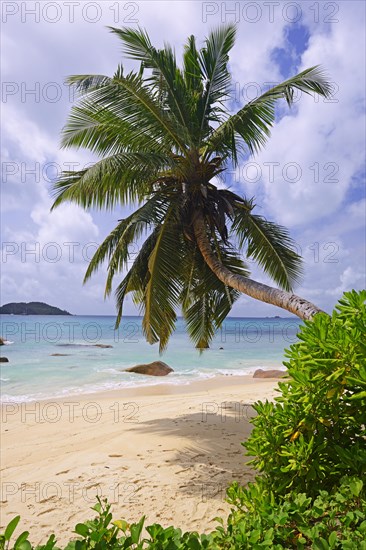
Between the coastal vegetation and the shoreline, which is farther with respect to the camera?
the shoreline

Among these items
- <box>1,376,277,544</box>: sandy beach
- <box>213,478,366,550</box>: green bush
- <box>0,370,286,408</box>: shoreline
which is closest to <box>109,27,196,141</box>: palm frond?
<box>1,376,277,544</box>: sandy beach

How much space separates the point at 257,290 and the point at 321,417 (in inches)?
210

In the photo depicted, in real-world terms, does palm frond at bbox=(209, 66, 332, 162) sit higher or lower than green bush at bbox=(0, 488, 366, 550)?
higher

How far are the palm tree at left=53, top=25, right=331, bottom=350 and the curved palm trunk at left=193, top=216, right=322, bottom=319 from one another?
0.11 feet

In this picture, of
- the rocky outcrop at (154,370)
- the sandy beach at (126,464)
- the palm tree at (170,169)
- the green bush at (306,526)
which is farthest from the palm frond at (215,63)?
the rocky outcrop at (154,370)

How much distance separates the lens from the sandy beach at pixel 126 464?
203 inches

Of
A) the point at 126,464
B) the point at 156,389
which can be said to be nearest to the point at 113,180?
the point at 126,464

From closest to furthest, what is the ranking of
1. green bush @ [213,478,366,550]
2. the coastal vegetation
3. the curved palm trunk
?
green bush @ [213,478,366,550] < the coastal vegetation < the curved palm trunk

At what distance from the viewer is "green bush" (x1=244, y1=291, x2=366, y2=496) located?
2.40 meters

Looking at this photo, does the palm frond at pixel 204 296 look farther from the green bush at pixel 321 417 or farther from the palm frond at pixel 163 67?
the green bush at pixel 321 417

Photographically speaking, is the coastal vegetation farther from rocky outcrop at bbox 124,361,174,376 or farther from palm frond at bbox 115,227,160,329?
rocky outcrop at bbox 124,361,174,376

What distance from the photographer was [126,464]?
21.5 ft

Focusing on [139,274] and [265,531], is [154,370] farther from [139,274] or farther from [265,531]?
[265,531]

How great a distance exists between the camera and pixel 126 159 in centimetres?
823
